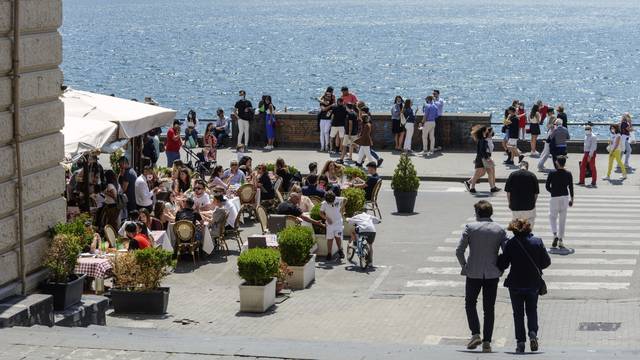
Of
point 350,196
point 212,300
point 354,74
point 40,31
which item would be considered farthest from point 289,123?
point 354,74

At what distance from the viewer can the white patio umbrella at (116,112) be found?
84.4 feet

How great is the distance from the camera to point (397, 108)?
39.8 metres

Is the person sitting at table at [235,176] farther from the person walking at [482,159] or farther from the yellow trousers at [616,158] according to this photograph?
the yellow trousers at [616,158]

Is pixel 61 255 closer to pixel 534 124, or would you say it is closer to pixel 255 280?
pixel 255 280

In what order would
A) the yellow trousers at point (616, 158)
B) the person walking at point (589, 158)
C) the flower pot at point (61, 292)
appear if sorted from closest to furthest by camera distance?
the flower pot at point (61, 292)
the person walking at point (589, 158)
the yellow trousers at point (616, 158)

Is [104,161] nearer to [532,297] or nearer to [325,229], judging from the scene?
[325,229]

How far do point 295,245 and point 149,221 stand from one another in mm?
3318

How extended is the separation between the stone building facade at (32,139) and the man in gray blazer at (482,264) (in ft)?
16.8

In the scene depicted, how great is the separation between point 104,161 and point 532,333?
25211 mm

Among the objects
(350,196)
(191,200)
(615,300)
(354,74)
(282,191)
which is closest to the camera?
(615,300)

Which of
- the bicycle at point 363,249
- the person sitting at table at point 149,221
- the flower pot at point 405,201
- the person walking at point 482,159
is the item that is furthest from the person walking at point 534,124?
the person sitting at table at point 149,221

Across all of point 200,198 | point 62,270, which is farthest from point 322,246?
point 62,270

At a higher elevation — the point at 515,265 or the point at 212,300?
the point at 515,265

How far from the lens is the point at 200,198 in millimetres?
26344
